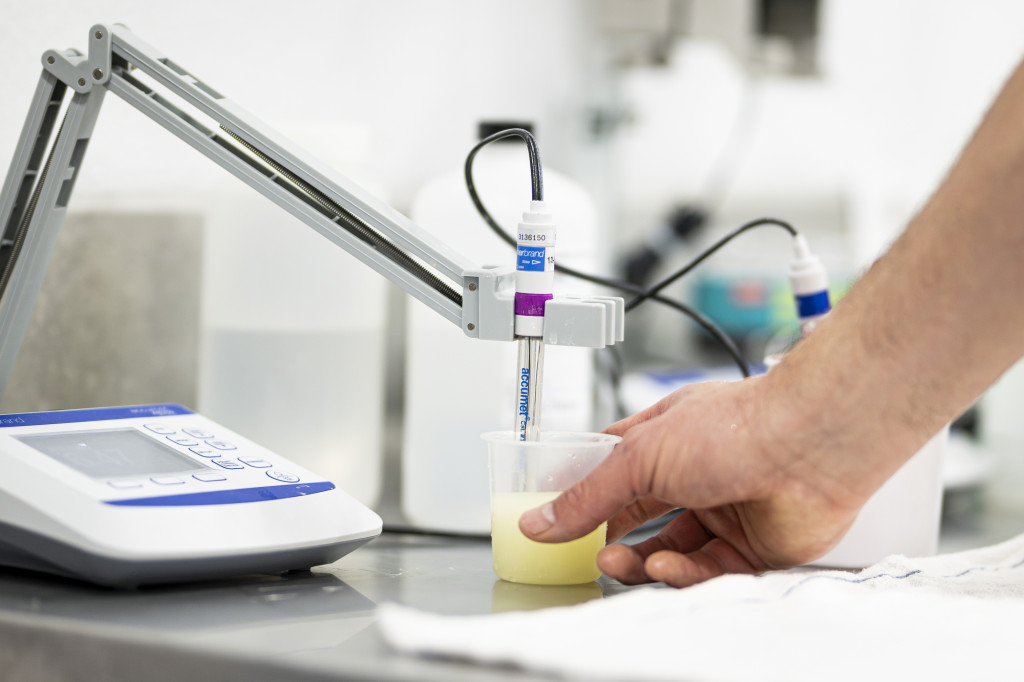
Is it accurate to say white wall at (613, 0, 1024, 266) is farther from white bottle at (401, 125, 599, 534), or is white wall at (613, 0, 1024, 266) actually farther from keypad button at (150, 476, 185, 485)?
keypad button at (150, 476, 185, 485)

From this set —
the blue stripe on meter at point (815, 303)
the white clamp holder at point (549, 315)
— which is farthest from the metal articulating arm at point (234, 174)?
the blue stripe on meter at point (815, 303)

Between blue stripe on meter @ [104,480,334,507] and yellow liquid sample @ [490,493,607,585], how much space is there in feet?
0.39

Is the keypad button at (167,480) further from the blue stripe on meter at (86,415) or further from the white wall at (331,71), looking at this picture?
the white wall at (331,71)

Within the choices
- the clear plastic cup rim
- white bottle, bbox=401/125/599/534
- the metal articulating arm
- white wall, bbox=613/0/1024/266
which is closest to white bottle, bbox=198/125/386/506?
white bottle, bbox=401/125/599/534

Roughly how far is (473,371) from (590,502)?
0.32m

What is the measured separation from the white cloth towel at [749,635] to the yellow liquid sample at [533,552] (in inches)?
4.7

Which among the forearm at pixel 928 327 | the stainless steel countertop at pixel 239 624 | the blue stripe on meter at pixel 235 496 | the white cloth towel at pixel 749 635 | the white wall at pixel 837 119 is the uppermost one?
the white wall at pixel 837 119

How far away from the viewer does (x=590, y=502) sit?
0.60m

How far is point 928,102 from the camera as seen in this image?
253 centimetres

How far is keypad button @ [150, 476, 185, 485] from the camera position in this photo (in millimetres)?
594

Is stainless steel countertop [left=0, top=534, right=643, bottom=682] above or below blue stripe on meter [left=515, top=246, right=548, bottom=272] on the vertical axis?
below

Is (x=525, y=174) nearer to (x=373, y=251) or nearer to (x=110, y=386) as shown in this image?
(x=373, y=251)

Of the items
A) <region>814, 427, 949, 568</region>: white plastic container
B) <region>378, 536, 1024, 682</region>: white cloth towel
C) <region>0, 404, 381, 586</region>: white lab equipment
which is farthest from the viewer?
<region>814, 427, 949, 568</region>: white plastic container

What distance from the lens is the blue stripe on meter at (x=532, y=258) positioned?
595mm
